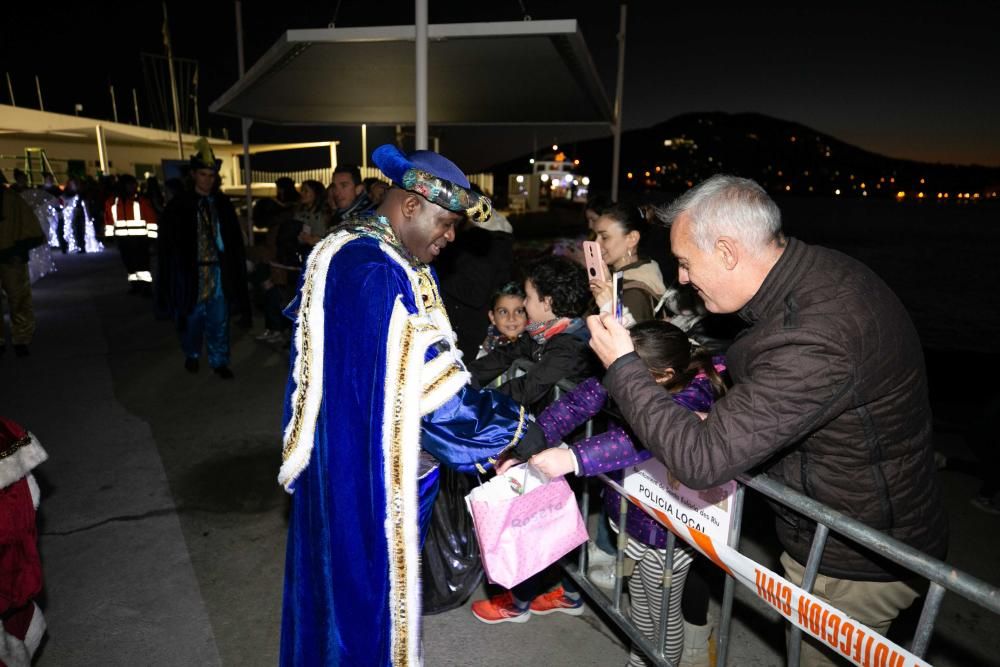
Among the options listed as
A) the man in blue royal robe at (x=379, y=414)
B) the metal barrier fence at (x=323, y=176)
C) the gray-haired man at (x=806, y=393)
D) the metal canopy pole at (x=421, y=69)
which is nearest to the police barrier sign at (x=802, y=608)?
the gray-haired man at (x=806, y=393)

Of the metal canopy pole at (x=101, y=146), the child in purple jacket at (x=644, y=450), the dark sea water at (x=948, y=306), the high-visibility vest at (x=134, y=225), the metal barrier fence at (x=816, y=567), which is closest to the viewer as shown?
the metal barrier fence at (x=816, y=567)

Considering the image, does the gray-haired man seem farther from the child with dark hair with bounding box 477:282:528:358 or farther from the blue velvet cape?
the child with dark hair with bounding box 477:282:528:358

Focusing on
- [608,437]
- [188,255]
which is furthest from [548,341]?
[188,255]

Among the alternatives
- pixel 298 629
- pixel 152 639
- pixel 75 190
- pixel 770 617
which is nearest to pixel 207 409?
pixel 152 639

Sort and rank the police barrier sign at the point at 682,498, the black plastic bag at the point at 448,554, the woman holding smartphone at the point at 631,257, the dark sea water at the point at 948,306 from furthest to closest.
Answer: the dark sea water at the point at 948,306, the woman holding smartphone at the point at 631,257, the black plastic bag at the point at 448,554, the police barrier sign at the point at 682,498

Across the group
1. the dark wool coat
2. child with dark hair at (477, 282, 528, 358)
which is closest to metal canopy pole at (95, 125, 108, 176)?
the dark wool coat

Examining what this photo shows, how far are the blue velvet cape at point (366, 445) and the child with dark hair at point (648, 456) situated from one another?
33 cm

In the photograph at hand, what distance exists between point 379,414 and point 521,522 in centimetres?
64

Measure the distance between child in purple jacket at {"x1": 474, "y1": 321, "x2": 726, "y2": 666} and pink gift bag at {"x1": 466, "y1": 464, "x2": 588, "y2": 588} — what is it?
10cm

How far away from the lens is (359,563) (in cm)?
197

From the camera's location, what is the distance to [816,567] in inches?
67.4

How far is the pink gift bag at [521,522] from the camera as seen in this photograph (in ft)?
6.62

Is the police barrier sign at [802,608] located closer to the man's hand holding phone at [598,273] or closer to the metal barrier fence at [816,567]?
the metal barrier fence at [816,567]

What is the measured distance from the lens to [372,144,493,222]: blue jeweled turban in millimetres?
1975
